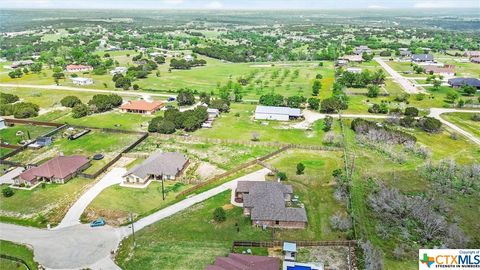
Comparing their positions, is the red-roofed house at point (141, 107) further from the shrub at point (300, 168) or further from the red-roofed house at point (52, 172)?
the shrub at point (300, 168)

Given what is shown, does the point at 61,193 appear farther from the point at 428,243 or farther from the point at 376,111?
the point at 376,111

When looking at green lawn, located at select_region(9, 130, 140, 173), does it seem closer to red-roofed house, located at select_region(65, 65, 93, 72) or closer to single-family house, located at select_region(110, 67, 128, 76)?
single-family house, located at select_region(110, 67, 128, 76)

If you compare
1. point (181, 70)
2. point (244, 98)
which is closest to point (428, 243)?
point (244, 98)

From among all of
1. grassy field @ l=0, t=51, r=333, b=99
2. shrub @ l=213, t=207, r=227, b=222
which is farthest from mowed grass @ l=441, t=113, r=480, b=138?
shrub @ l=213, t=207, r=227, b=222

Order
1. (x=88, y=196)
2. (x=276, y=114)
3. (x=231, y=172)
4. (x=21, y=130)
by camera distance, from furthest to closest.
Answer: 1. (x=276, y=114)
2. (x=21, y=130)
3. (x=231, y=172)
4. (x=88, y=196)

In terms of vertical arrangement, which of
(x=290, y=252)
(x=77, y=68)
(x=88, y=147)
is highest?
(x=77, y=68)

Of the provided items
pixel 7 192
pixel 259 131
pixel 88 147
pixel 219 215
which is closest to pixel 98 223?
pixel 219 215

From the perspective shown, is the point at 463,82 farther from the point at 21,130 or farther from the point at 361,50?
the point at 21,130
